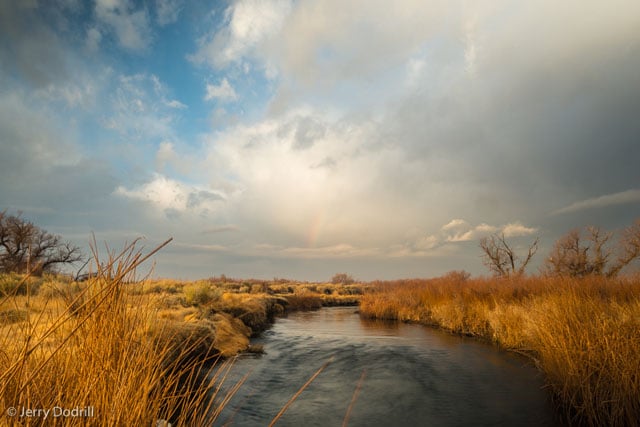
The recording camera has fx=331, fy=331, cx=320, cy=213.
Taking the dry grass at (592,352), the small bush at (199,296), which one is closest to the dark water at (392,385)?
the dry grass at (592,352)

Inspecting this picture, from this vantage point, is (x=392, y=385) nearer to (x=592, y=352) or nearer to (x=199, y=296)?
(x=592, y=352)

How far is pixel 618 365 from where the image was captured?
5.88m

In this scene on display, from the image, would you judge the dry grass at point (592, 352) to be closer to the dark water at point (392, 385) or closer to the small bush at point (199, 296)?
A: the dark water at point (392, 385)

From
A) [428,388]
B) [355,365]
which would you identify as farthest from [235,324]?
[428,388]

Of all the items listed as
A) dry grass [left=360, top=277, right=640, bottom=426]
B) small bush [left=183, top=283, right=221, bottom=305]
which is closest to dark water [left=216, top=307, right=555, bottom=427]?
dry grass [left=360, top=277, right=640, bottom=426]

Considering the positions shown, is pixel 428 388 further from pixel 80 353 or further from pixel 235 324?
pixel 235 324

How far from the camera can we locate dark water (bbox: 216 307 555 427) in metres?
7.52

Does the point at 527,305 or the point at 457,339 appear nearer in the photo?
the point at 527,305

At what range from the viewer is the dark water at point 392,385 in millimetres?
7520

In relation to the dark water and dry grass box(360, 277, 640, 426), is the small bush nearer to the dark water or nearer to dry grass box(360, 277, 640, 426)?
the dark water

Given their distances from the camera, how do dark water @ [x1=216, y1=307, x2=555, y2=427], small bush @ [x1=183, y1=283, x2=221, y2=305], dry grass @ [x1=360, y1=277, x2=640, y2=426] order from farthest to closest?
small bush @ [x1=183, y1=283, x2=221, y2=305] → dark water @ [x1=216, y1=307, x2=555, y2=427] → dry grass @ [x1=360, y1=277, x2=640, y2=426]

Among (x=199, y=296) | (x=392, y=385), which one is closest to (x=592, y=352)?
(x=392, y=385)

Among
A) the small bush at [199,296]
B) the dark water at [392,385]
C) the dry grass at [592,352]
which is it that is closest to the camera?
the dry grass at [592,352]

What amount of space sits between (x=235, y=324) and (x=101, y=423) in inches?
589
